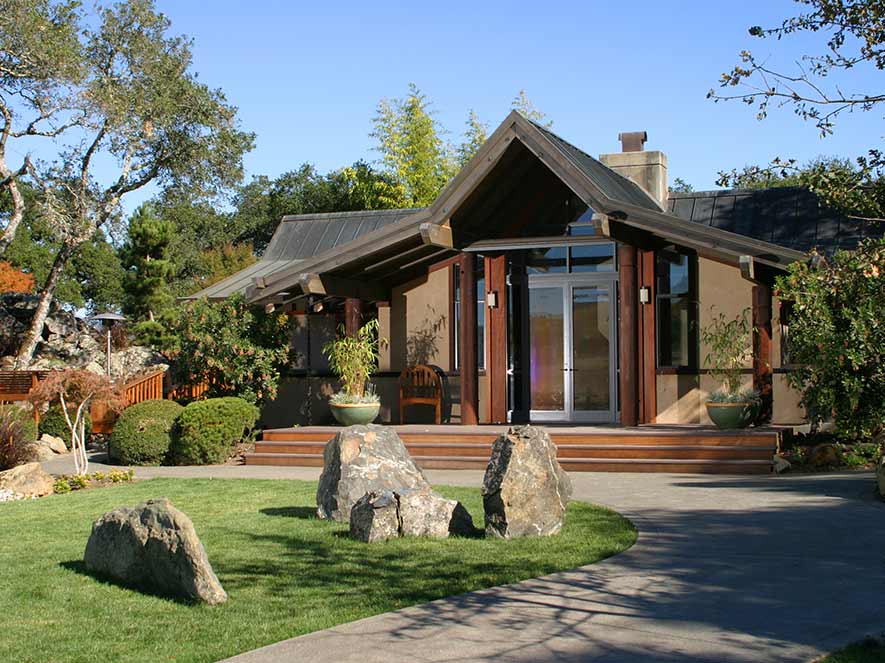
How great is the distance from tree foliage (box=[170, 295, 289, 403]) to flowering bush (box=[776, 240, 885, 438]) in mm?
8727

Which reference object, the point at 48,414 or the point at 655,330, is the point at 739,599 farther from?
the point at 48,414

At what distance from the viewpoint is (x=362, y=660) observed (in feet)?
16.3

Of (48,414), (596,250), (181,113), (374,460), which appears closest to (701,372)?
(596,250)

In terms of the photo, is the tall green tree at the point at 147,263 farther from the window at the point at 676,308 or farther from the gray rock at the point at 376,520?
the gray rock at the point at 376,520

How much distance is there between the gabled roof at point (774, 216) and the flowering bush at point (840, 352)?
16.7 ft

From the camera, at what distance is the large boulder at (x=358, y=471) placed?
9.14 meters

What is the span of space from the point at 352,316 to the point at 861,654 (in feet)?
41.6

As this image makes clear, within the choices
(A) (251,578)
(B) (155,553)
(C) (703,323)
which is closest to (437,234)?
(C) (703,323)

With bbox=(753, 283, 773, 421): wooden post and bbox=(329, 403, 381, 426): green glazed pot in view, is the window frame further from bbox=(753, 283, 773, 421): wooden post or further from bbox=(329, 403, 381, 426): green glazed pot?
bbox=(329, 403, 381, 426): green glazed pot

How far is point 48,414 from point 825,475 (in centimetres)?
1383

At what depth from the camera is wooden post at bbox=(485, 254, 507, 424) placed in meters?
16.2

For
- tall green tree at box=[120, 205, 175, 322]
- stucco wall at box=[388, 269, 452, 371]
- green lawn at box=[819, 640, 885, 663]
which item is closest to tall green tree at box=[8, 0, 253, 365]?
tall green tree at box=[120, 205, 175, 322]

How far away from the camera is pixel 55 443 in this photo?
704 inches

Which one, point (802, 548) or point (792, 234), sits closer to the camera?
point (802, 548)
